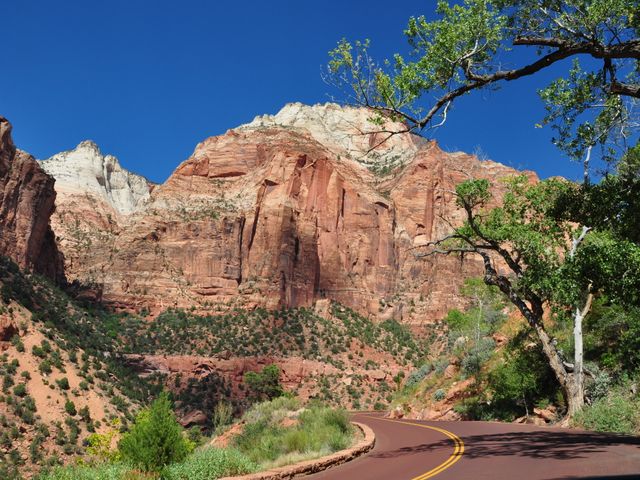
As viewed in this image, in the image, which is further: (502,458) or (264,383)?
(264,383)

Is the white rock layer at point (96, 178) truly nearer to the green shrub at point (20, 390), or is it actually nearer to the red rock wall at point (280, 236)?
the red rock wall at point (280, 236)

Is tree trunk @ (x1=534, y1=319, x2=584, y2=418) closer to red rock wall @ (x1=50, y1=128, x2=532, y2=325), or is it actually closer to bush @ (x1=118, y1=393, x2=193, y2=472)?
bush @ (x1=118, y1=393, x2=193, y2=472)

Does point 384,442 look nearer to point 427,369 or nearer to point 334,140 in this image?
point 427,369

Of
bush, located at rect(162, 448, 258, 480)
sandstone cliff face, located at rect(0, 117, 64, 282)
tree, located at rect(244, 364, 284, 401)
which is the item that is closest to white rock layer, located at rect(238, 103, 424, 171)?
sandstone cliff face, located at rect(0, 117, 64, 282)

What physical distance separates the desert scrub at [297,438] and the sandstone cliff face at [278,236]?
6154 cm

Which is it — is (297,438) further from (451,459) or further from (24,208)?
(24,208)

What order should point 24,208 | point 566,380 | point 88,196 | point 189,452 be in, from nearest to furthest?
point 189,452 → point 566,380 → point 24,208 → point 88,196

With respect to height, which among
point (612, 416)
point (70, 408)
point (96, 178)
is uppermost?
point (96, 178)

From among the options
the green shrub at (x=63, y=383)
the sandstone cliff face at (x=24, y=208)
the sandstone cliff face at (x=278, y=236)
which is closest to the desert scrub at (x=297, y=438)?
the green shrub at (x=63, y=383)

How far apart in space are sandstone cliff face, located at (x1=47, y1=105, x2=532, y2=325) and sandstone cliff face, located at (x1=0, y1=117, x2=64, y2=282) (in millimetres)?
14338

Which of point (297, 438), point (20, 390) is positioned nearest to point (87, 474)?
point (297, 438)

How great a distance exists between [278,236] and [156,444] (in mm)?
78248

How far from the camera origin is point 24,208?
219ft

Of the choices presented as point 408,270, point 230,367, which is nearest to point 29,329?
point 230,367
